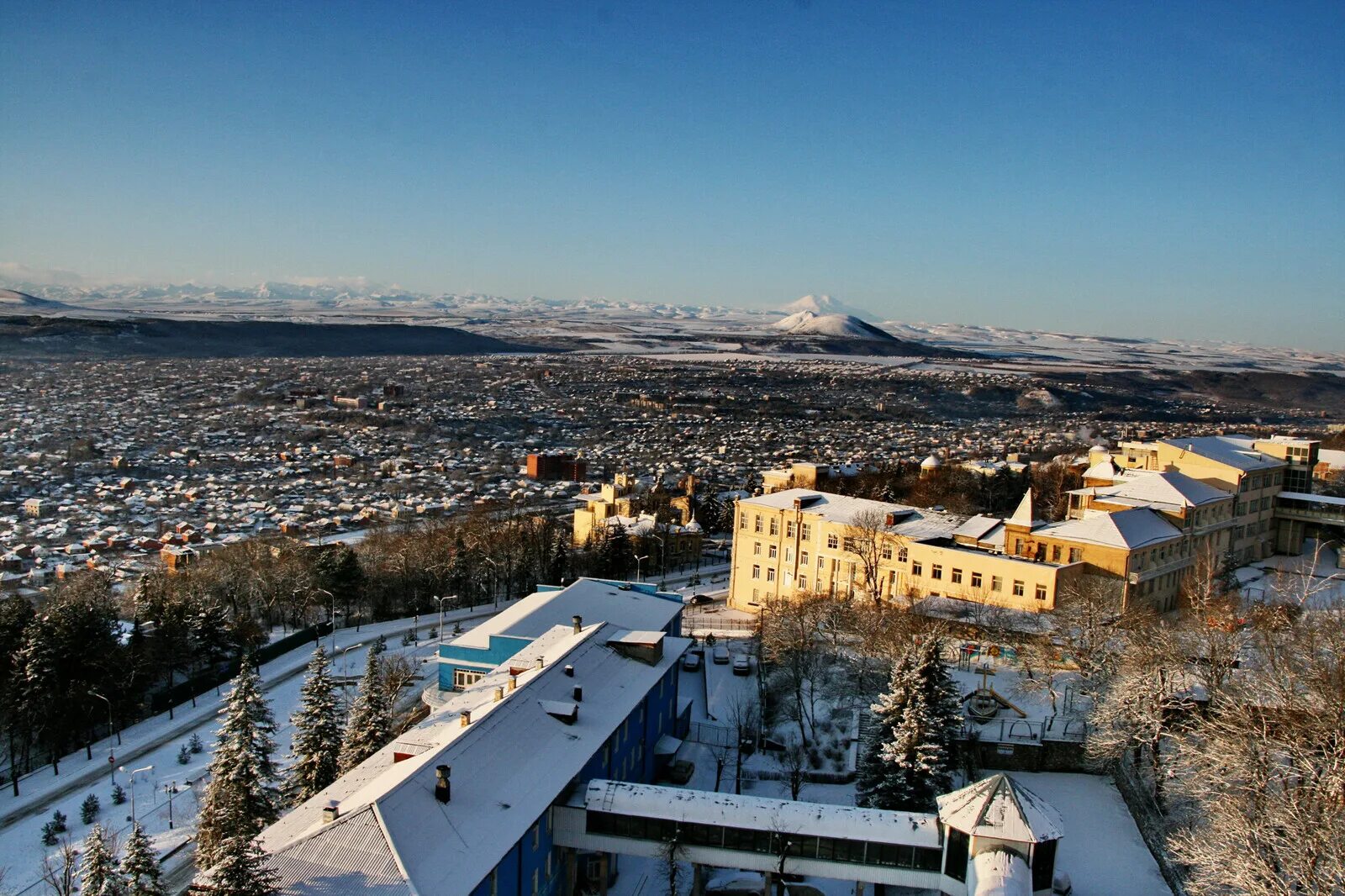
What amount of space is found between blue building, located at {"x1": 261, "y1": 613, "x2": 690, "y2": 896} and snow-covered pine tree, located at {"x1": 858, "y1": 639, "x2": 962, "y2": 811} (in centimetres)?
469

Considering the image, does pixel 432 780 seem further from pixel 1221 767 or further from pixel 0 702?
pixel 0 702

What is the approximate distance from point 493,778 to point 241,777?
20.7 ft

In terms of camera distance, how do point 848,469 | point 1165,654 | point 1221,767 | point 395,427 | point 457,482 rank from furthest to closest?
point 395,427, point 457,482, point 848,469, point 1165,654, point 1221,767

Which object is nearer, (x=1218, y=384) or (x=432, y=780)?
(x=432, y=780)

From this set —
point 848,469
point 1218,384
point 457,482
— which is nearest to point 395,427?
point 457,482

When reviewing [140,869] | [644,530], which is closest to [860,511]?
[644,530]

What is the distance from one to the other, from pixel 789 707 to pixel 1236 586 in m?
14.9

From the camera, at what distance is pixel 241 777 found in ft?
60.9

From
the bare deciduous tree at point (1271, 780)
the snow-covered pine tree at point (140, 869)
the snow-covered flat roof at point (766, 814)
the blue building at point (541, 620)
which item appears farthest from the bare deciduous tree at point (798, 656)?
the snow-covered pine tree at point (140, 869)

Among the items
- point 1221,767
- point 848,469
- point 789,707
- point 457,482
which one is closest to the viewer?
point 1221,767

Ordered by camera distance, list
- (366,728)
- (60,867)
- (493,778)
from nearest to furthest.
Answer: (493,778)
(60,867)
(366,728)

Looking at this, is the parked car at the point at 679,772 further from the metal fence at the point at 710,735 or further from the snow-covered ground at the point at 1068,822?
the metal fence at the point at 710,735

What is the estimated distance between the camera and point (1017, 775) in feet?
65.2

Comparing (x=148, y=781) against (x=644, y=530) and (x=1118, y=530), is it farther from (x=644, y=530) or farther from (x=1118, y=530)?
(x=644, y=530)
